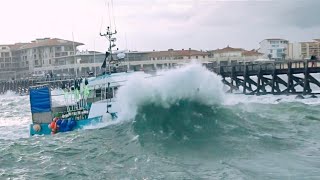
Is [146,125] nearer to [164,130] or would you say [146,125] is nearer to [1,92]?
[164,130]

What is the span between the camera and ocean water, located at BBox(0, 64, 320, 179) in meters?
12.7

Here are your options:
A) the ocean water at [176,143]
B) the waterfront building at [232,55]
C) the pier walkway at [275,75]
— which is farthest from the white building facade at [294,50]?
the ocean water at [176,143]

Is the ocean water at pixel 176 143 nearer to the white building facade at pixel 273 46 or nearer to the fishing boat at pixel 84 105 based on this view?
the fishing boat at pixel 84 105

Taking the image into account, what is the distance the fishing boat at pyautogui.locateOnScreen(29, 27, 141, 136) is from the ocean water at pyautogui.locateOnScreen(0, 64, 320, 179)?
2.57 feet

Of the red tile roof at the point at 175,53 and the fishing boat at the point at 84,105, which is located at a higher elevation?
the red tile roof at the point at 175,53

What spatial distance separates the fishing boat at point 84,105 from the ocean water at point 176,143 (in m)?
0.78

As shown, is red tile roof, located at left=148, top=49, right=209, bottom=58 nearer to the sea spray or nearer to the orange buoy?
the orange buoy

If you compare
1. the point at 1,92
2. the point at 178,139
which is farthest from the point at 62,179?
the point at 1,92

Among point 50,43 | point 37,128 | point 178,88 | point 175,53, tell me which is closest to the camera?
point 178,88

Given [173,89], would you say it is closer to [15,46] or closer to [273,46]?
[273,46]

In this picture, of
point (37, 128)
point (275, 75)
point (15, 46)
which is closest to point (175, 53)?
point (275, 75)

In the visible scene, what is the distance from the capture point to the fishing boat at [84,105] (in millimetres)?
21594

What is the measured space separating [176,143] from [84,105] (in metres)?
8.65

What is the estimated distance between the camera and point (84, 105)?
23.3 meters
